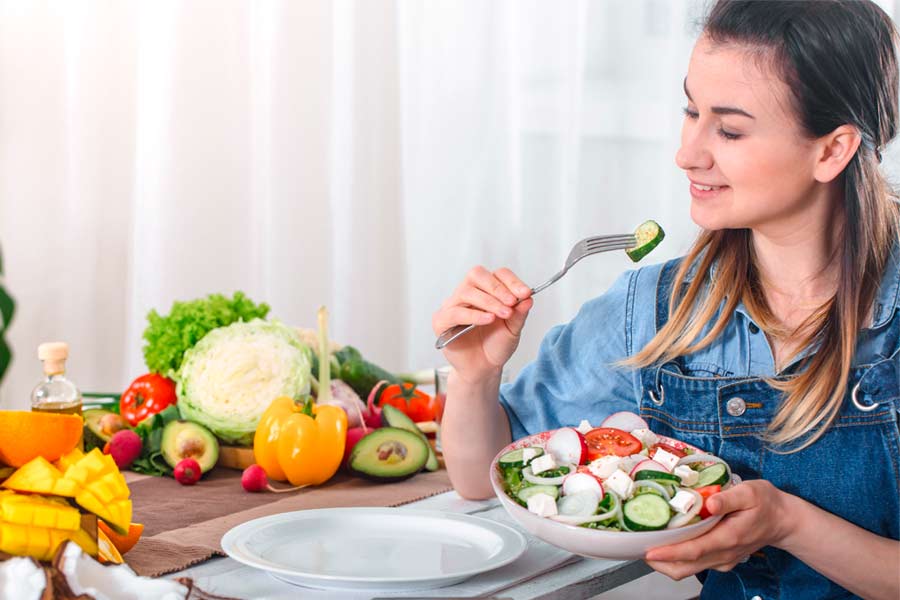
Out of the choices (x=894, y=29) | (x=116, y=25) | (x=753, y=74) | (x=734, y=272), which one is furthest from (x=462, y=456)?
(x=116, y=25)

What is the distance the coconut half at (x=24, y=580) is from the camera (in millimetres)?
931

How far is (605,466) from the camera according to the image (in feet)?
3.82

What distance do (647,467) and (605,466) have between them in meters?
0.05

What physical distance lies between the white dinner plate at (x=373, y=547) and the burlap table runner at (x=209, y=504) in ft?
0.26

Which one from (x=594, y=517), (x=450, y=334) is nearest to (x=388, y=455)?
(x=450, y=334)

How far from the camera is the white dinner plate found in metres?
1.12

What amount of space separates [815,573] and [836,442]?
0.17m

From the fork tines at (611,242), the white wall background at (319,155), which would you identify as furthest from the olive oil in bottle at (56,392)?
the white wall background at (319,155)

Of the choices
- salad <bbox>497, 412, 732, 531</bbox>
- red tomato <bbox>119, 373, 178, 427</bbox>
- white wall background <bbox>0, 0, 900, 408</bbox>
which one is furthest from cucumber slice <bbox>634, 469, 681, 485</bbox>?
white wall background <bbox>0, 0, 900, 408</bbox>

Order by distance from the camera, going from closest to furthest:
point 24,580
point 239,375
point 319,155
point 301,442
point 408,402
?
point 24,580, point 301,442, point 239,375, point 408,402, point 319,155

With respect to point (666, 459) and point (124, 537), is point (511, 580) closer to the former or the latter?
point (666, 459)

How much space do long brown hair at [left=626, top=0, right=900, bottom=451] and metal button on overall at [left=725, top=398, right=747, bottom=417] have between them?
0.04m

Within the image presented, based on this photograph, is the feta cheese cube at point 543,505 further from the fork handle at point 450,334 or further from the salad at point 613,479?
the fork handle at point 450,334

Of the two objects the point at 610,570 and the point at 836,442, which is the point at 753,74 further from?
the point at 610,570
